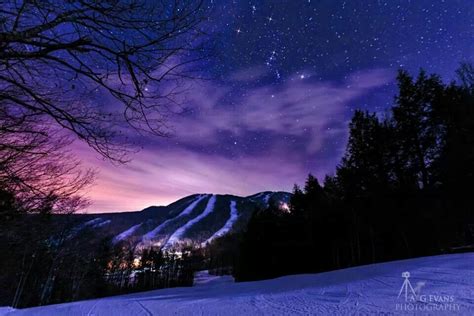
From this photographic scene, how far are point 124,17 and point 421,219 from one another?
24.7 meters

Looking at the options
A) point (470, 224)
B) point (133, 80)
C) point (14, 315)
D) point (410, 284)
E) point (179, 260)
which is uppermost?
point (133, 80)

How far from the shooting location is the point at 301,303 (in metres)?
4.93

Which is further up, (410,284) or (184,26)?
(184,26)

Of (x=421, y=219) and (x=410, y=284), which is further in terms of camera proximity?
(x=421, y=219)

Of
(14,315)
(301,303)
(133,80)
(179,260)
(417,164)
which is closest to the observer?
(133,80)

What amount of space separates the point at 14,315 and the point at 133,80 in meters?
10.1

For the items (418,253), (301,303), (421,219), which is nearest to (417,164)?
(421,219)

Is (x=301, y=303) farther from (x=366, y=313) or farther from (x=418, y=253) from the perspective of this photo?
(x=418, y=253)

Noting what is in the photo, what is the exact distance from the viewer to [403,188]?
20.0 meters

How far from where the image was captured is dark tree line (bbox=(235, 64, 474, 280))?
1748 cm

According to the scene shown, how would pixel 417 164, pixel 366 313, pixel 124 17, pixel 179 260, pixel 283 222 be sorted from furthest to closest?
pixel 179 260
pixel 283 222
pixel 417 164
pixel 366 313
pixel 124 17

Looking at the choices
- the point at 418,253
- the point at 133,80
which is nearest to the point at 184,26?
the point at 133,80

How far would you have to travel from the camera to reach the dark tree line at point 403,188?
17.5 metres

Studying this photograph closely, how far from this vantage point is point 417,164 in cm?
1988
